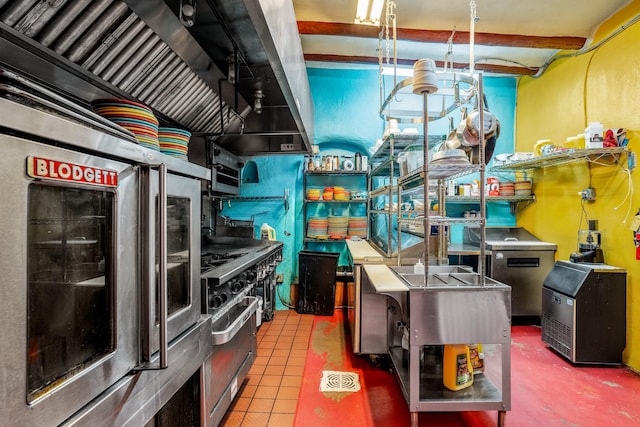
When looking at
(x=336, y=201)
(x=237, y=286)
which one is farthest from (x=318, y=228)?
(x=237, y=286)

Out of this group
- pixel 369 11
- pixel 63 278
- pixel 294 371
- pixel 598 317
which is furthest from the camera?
pixel 369 11

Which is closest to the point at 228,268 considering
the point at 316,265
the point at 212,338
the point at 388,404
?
the point at 212,338

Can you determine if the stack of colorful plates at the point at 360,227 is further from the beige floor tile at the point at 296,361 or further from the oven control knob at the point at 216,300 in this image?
the oven control knob at the point at 216,300

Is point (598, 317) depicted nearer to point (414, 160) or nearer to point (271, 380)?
point (414, 160)

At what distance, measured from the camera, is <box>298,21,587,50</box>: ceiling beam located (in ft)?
11.5

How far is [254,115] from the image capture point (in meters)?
3.07

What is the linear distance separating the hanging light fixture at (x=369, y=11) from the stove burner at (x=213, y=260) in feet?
8.24

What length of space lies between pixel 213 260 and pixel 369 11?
267cm

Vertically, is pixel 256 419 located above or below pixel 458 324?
below

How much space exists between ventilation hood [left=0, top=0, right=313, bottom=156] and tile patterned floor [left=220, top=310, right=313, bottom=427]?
211cm

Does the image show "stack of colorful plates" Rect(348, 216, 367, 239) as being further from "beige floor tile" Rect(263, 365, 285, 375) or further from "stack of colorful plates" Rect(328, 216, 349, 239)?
"beige floor tile" Rect(263, 365, 285, 375)

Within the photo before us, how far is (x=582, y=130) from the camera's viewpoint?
11.6 feet

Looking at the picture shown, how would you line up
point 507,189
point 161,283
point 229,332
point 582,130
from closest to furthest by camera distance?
1. point 161,283
2. point 229,332
3. point 582,130
4. point 507,189

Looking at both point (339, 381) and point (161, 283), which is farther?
point (339, 381)
